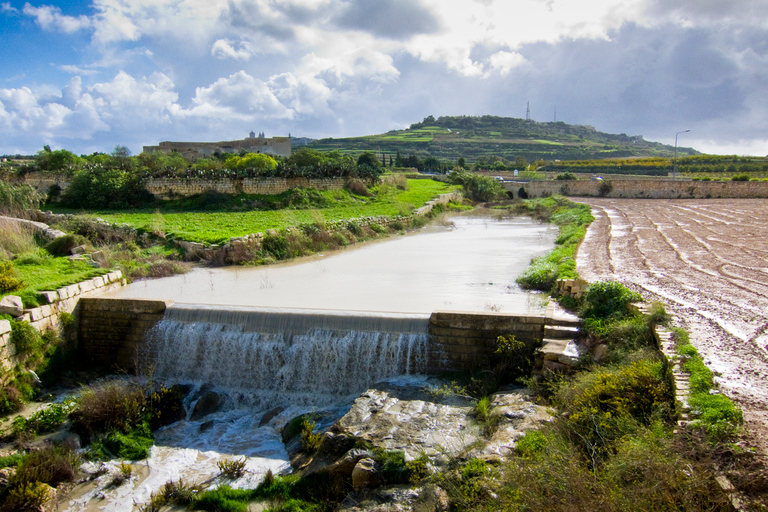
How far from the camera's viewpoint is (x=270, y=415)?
7.69m

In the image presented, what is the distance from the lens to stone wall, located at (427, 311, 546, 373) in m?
7.92

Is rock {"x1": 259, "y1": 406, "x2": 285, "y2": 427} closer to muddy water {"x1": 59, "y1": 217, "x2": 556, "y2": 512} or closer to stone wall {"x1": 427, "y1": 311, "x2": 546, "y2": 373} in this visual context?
muddy water {"x1": 59, "y1": 217, "x2": 556, "y2": 512}

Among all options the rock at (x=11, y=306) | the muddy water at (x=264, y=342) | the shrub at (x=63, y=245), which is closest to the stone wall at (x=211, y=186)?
the muddy water at (x=264, y=342)

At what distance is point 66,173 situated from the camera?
84.6ft

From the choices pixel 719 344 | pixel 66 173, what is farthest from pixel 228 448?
pixel 66 173

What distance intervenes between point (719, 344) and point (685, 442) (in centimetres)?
255

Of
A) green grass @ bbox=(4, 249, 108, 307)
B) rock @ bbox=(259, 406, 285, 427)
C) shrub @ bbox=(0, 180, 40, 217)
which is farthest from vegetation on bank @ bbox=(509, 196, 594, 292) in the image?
shrub @ bbox=(0, 180, 40, 217)

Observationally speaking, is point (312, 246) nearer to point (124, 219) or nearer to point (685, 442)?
point (124, 219)

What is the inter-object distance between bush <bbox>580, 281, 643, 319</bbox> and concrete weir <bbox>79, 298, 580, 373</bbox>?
67 cm

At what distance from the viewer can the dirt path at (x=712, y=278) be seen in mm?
5152

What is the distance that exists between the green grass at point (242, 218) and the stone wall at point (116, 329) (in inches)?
210

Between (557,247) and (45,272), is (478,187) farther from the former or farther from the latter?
(45,272)

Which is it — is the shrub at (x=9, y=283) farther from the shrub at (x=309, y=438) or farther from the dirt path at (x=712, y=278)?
the dirt path at (x=712, y=278)

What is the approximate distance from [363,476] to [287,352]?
347cm
